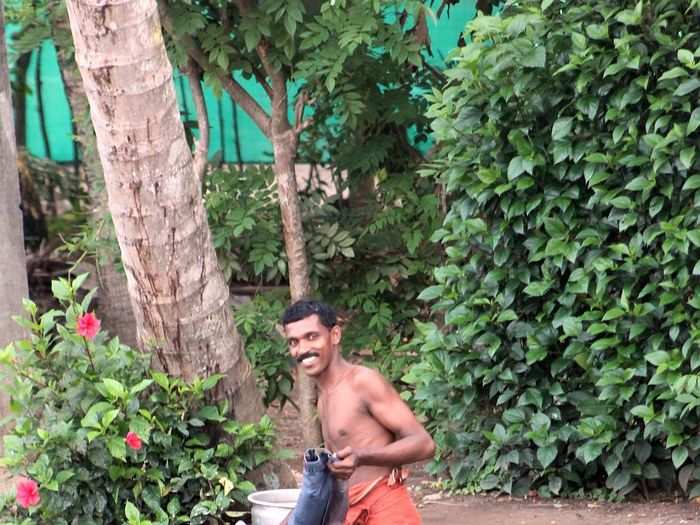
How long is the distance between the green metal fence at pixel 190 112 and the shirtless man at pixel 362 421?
3675 mm

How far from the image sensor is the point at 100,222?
8.12 meters

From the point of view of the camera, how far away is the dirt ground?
241 inches

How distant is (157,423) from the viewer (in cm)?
575

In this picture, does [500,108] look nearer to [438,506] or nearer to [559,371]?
[559,371]

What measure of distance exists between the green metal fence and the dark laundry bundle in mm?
4243

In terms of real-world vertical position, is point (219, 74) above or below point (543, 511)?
above

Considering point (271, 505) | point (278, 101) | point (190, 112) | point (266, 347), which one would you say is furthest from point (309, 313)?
point (190, 112)

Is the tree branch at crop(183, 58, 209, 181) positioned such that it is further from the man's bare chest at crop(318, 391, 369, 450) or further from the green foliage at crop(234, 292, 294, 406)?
the man's bare chest at crop(318, 391, 369, 450)

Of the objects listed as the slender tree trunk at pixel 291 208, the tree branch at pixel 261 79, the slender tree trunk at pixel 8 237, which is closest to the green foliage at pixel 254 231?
the slender tree trunk at pixel 291 208

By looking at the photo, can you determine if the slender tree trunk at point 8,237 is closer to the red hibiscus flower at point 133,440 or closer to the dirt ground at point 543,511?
the red hibiscus flower at point 133,440

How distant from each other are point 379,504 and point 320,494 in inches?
14.5

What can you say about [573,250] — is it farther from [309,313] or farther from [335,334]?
[309,313]

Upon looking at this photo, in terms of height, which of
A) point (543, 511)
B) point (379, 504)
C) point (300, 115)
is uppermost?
point (300, 115)

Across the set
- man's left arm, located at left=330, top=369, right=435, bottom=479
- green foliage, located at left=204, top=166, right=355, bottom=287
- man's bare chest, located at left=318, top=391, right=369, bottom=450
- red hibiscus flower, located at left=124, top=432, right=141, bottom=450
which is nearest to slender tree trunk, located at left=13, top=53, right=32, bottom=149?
green foliage, located at left=204, top=166, right=355, bottom=287
